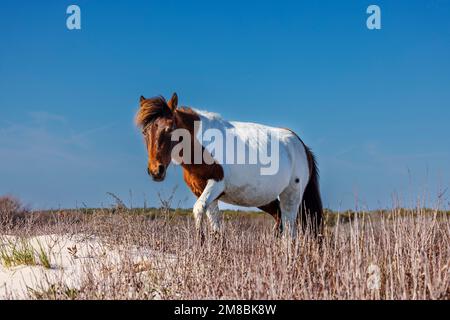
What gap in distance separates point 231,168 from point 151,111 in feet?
5.48

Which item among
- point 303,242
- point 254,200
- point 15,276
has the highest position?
point 254,200

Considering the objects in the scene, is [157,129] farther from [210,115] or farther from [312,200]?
[312,200]

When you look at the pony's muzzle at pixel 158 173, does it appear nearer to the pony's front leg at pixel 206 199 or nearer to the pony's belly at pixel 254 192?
the pony's front leg at pixel 206 199

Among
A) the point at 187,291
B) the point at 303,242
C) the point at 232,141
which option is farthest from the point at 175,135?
the point at 187,291

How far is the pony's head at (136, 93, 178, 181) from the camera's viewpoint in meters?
8.15

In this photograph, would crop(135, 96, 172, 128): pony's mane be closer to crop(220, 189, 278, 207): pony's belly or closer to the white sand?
crop(220, 189, 278, 207): pony's belly

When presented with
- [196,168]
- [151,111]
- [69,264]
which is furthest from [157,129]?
[69,264]

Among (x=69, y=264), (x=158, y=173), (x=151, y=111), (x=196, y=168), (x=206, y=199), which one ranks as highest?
(x=151, y=111)

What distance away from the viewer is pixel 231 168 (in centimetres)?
895

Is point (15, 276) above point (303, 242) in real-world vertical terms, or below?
below

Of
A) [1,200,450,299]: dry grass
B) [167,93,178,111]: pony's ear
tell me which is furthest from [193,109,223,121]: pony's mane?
A: [1,200,450,299]: dry grass
